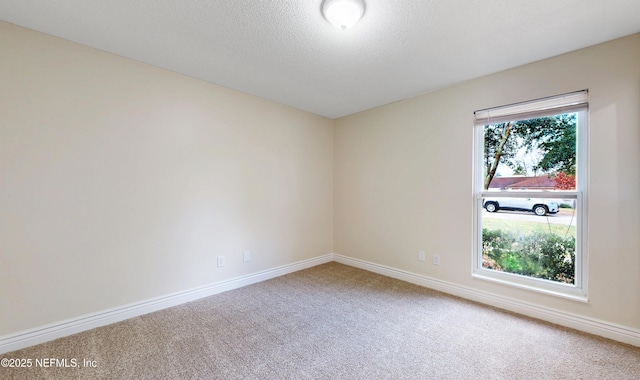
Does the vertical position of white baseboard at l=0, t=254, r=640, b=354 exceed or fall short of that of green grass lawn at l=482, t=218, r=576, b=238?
it falls short

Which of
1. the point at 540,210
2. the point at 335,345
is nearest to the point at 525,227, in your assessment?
the point at 540,210

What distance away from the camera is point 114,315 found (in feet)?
7.36

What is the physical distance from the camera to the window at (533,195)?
7.39ft

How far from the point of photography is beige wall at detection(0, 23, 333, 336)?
190cm

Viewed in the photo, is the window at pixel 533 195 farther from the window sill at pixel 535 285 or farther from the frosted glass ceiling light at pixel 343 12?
the frosted glass ceiling light at pixel 343 12

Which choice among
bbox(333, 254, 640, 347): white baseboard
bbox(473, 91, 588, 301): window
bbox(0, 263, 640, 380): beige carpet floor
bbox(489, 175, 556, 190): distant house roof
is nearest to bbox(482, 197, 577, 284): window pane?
bbox(473, 91, 588, 301): window

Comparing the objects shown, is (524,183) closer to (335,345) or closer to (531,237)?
(531,237)

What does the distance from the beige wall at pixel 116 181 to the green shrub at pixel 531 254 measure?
2619 millimetres

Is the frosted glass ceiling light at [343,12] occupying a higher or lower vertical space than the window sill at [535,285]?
higher

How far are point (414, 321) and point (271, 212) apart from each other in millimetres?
2120

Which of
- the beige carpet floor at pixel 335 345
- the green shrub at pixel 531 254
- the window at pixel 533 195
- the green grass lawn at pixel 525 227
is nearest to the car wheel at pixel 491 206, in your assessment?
the window at pixel 533 195

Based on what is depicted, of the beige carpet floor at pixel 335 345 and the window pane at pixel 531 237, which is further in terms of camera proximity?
the window pane at pixel 531 237

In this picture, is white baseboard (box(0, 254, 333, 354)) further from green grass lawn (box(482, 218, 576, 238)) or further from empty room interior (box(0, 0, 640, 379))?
green grass lawn (box(482, 218, 576, 238))

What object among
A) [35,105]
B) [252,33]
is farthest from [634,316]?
[35,105]
